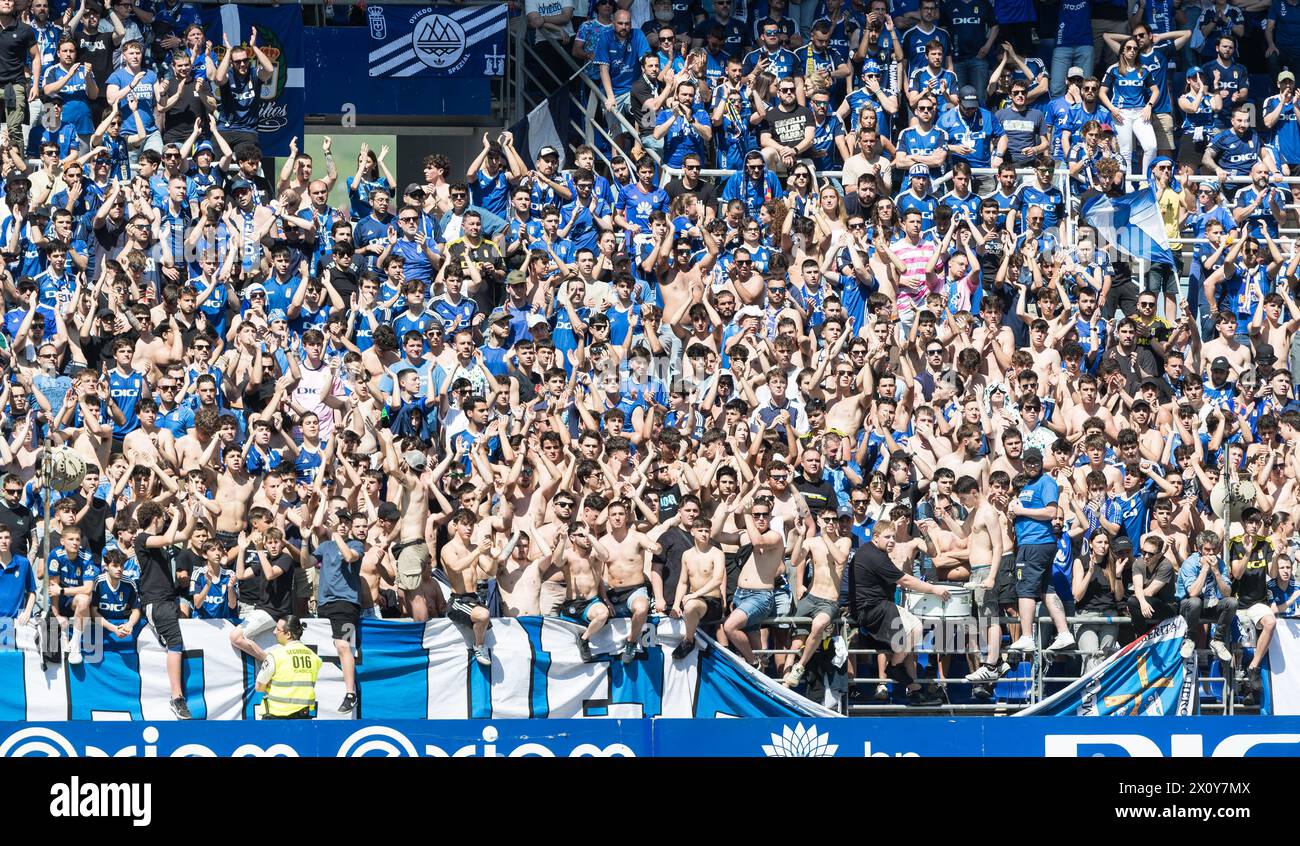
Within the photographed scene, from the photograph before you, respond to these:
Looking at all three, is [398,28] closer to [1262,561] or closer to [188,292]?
[188,292]

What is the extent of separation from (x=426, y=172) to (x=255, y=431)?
13.7 feet

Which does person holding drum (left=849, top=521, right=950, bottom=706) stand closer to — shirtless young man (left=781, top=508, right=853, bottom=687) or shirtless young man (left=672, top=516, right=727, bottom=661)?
shirtless young man (left=781, top=508, right=853, bottom=687)

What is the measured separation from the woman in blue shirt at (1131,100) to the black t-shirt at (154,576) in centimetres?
1155

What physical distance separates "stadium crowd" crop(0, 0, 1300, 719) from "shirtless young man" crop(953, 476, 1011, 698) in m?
0.03

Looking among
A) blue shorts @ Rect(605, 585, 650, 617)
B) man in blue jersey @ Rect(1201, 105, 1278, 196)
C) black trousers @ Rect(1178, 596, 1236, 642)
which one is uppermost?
man in blue jersey @ Rect(1201, 105, 1278, 196)

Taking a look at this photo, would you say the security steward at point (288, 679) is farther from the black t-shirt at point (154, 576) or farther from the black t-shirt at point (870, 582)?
the black t-shirt at point (870, 582)

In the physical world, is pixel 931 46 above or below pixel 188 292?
above

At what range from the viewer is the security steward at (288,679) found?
16.1 m

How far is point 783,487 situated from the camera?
17859mm

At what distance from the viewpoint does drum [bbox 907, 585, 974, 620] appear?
1689 cm

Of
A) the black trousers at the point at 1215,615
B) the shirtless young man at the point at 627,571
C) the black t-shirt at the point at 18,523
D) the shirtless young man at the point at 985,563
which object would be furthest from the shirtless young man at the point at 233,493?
the black trousers at the point at 1215,615

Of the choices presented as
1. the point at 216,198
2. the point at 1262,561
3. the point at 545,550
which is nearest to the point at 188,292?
the point at 216,198

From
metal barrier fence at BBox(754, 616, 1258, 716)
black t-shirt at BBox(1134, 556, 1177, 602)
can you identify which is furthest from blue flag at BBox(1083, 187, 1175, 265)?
metal barrier fence at BBox(754, 616, 1258, 716)

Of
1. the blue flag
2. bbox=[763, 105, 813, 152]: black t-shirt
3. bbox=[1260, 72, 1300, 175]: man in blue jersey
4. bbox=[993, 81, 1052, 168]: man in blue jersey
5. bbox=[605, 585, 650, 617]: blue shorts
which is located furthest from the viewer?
bbox=[1260, 72, 1300, 175]: man in blue jersey
